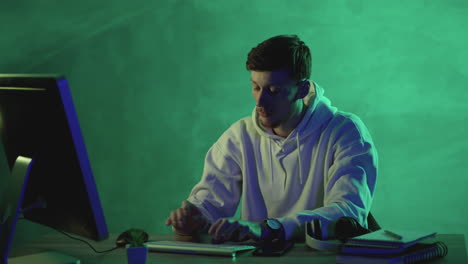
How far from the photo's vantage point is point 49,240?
231 cm

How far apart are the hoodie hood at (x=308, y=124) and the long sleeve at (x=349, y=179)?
10cm

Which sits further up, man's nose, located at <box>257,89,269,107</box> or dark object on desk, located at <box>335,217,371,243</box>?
man's nose, located at <box>257,89,269,107</box>

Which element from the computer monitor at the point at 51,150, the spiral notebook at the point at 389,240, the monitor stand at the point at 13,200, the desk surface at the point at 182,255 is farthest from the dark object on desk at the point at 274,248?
the monitor stand at the point at 13,200

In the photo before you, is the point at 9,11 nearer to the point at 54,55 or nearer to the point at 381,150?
the point at 54,55

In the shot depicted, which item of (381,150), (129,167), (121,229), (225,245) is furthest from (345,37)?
(225,245)

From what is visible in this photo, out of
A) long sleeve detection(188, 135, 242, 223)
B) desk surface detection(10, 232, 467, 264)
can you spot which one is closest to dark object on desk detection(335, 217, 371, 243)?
desk surface detection(10, 232, 467, 264)

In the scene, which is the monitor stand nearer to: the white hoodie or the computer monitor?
the computer monitor

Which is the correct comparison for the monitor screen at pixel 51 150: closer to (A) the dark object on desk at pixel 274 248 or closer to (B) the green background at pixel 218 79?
(A) the dark object on desk at pixel 274 248

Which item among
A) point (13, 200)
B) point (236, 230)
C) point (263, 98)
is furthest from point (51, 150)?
point (263, 98)

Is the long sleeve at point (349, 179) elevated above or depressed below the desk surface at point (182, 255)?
above

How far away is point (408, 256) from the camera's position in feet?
5.80

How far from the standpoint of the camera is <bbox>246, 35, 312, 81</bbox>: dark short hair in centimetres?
263

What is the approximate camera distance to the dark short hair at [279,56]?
2.63m

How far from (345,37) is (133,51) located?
1312mm
